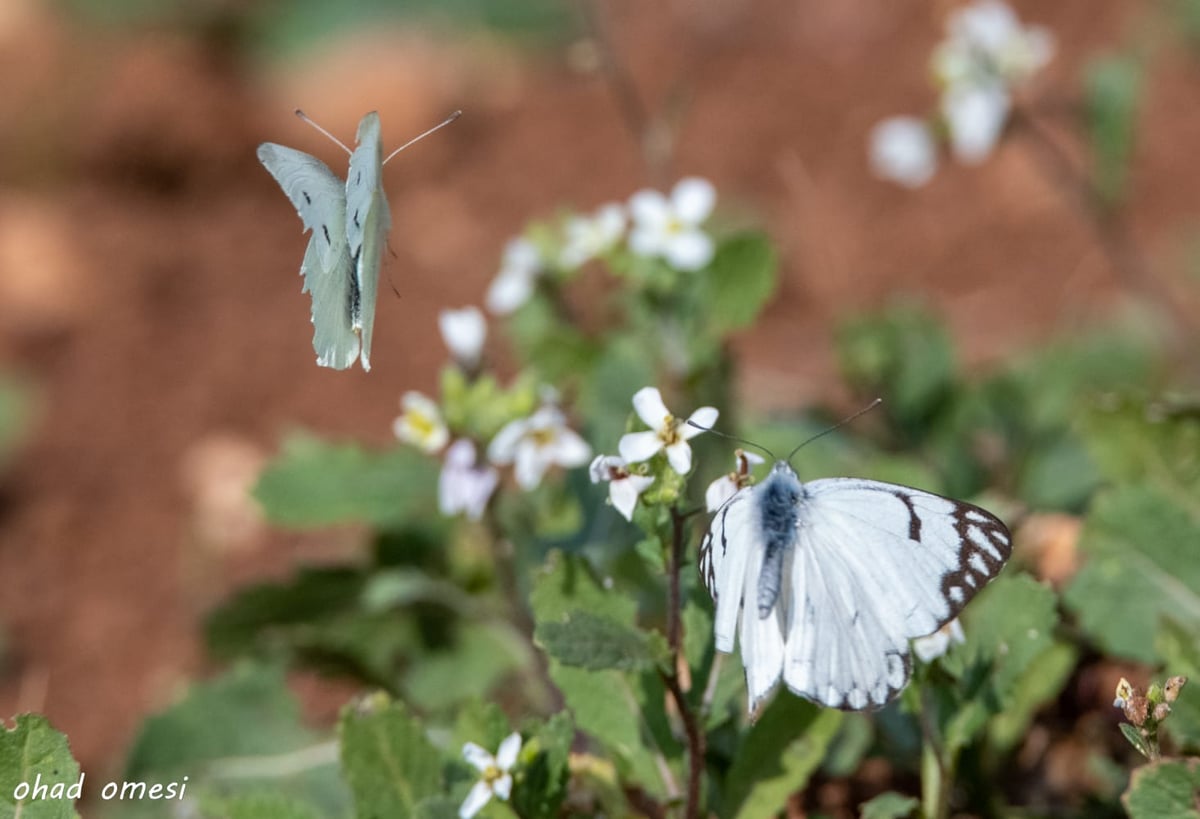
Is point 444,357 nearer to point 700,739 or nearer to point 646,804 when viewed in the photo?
point 646,804

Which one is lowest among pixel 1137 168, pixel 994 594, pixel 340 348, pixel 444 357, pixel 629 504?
pixel 1137 168

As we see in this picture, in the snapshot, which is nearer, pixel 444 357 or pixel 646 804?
pixel 646 804

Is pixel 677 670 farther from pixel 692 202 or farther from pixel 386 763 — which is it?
pixel 692 202

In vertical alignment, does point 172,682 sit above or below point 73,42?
below

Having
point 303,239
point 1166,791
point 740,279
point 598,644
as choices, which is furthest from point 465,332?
point 303,239

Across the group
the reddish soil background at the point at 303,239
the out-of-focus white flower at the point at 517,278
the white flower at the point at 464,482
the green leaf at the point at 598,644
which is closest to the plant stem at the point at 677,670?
the green leaf at the point at 598,644

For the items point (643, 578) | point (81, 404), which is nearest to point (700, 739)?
point (643, 578)

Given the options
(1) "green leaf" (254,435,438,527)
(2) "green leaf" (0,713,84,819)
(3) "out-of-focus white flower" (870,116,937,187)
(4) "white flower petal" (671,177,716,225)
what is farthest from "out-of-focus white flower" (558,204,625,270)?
(2) "green leaf" (0,713,84,819)
